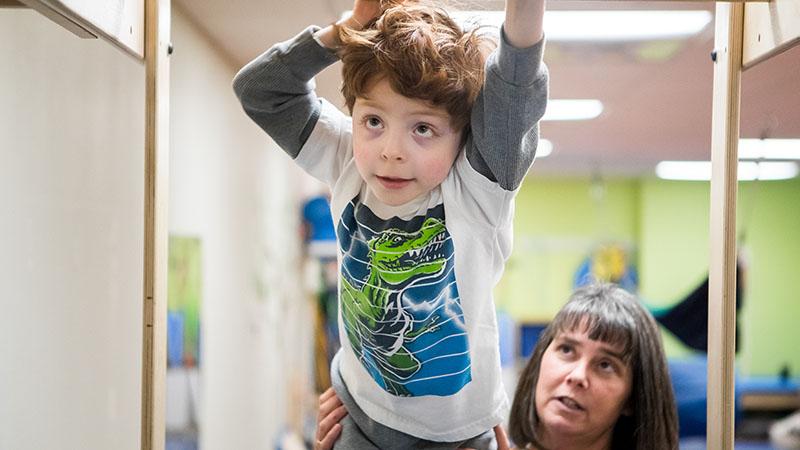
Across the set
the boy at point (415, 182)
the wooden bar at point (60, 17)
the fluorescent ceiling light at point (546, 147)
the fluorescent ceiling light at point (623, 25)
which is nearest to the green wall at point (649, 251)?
the fluorescent ceiling light at point (546, 147)

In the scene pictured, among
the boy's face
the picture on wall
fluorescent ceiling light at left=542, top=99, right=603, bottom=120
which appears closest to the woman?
the boy's face

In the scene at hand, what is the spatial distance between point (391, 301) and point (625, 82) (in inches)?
68.5

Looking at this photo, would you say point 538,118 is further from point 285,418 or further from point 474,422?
point 285,418

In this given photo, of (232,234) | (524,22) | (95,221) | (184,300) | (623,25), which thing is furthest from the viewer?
(232,234)

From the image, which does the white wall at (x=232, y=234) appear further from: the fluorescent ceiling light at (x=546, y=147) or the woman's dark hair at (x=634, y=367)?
the fluorescent ceiling light at (x=546, y=147)

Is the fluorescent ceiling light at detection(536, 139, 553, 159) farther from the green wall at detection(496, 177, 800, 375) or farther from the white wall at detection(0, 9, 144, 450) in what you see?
the white wall at detection(0, 9, 144, 450)

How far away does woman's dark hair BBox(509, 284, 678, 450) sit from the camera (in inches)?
39.4

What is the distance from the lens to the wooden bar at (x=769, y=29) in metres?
0.70

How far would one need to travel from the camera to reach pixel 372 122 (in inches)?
27.0

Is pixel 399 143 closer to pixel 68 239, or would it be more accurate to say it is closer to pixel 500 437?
A: pixel 500 437

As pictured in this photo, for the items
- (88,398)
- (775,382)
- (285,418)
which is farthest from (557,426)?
(775,382)

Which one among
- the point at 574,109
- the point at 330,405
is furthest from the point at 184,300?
the point at 574,109

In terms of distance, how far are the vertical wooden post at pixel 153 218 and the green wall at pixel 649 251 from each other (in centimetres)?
443

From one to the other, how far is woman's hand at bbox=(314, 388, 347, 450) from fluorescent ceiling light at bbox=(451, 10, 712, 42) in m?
0.94
